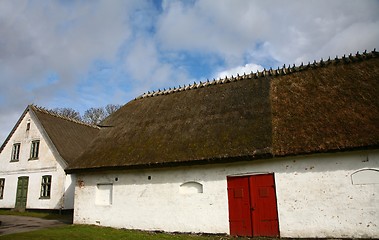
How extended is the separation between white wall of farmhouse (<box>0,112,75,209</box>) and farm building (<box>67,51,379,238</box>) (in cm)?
698

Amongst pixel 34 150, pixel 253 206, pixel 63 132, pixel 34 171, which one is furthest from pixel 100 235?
pixel 63 132

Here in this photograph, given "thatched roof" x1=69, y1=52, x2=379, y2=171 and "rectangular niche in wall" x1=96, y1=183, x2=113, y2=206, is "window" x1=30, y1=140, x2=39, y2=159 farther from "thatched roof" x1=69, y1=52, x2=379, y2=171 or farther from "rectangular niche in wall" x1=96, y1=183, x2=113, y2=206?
"rectangular niche in wall" x1=96, y1=183, x2=113, y2=206

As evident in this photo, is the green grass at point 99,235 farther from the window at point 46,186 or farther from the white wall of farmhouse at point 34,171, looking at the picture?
the window at point 46,186

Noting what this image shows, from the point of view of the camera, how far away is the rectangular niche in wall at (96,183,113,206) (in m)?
13.4

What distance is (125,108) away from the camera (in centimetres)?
1806

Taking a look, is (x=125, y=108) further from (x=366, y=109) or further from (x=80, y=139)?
(x=366, y=109)

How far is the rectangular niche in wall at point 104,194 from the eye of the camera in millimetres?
13406

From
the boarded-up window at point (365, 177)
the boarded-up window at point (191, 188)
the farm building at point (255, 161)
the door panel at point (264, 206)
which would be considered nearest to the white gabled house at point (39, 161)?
the farm building at point (255, 161)

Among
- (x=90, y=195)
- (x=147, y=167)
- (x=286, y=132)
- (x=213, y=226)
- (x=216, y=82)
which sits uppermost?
(x=216, y=82)

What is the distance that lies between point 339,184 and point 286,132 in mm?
2389

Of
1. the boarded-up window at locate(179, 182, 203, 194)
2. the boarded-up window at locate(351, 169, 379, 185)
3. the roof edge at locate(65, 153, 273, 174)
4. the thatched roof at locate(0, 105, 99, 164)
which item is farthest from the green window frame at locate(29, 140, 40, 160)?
the boarded-up window at locate(351, 169, 379, 185)

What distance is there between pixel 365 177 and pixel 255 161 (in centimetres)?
347

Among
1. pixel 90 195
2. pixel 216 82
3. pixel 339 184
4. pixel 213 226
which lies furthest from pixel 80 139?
pixel 339 184

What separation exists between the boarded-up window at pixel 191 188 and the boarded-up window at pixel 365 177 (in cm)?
528
